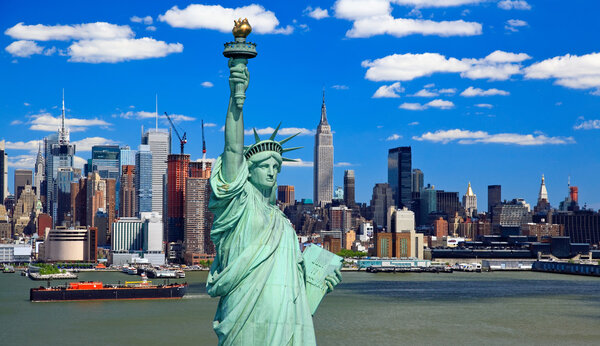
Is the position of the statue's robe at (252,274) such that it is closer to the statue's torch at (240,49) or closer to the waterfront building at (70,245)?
the statue's torch at (240,49)

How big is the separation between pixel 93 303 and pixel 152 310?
9046mm

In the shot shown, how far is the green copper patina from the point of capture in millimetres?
15469

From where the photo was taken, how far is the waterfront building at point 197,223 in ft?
584

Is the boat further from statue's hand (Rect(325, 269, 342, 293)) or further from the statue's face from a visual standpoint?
the statue's face

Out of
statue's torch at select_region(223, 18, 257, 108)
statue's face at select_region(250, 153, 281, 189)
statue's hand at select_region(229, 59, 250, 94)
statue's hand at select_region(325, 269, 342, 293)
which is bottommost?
statue's hand at select_region(325, 269, 342, 293)

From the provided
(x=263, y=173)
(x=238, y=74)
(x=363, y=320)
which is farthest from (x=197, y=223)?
(x=238, y=74)

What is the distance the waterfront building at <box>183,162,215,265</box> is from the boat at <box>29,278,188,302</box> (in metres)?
94.3

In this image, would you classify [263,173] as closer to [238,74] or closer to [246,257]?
[246,257]

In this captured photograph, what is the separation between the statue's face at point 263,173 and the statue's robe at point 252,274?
21 centimetres

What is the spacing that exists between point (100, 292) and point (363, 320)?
28.1 m

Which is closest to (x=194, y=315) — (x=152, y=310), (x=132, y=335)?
(x=152, y=310)

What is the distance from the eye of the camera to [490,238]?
19400 centimetres

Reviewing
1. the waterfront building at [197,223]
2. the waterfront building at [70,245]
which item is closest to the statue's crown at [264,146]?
the waterfront building at [197,223]

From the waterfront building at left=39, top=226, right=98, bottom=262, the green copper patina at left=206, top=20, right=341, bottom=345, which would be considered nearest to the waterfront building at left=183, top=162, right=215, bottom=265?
the waterfront building at left=39, top=226, right=98, bottom=262
